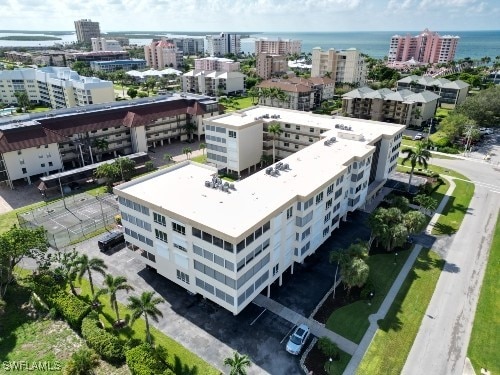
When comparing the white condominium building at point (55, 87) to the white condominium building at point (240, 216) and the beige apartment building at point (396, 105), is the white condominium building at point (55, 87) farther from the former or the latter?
the beige apartment building at point (396, 105)

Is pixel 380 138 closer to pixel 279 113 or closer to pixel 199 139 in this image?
pixel 279 113

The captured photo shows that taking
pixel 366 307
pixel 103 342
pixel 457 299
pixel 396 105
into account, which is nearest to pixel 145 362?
pixel 103 342

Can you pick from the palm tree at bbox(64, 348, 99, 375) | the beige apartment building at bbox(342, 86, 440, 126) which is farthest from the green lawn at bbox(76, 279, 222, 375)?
the beige apartment building at bbox(342, 86, 440, 126)

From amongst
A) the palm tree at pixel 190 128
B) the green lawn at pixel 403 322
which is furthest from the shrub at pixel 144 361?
the palm tree at pixel 190 128

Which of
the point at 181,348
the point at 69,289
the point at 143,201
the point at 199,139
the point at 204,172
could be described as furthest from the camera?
the point at 199,139

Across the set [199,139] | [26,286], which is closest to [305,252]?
[26,286]

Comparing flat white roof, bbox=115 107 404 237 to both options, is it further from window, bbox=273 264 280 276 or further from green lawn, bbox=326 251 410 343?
green lawn, bbox=326 251 410 343

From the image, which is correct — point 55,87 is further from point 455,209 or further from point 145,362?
point 455,209
